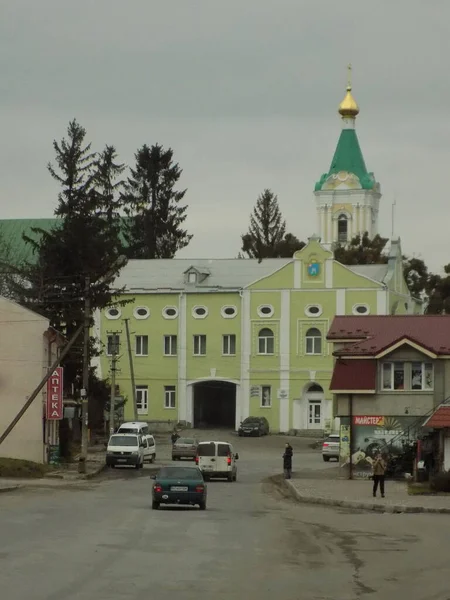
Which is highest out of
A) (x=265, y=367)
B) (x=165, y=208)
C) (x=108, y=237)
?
(x=165, y=208)

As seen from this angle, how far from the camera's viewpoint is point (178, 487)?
39844 millimetres

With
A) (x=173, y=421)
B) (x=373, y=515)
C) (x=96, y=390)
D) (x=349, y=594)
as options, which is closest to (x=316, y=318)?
(x=173, y=421)

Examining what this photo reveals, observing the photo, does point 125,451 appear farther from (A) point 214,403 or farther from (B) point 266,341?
(A) point 214,403

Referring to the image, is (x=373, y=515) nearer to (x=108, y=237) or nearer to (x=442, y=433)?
(x=442, y=433)

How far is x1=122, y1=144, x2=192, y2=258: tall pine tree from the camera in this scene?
127m

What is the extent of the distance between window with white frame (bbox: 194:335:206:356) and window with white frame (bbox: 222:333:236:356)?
1.49 m

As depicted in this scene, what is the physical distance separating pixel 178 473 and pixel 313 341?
6488cm

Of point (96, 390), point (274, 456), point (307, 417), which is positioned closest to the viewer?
point (274, 456)

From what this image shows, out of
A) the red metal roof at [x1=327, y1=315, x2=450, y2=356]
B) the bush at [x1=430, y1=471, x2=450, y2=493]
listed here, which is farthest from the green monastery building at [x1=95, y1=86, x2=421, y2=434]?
the bush at [x1=430, y1=471, x2=450, y2=493]

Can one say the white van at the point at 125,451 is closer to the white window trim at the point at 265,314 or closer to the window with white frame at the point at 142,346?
the white window trim at the point at 265,314

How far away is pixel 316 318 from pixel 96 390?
21195mm

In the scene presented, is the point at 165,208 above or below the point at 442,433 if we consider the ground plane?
above

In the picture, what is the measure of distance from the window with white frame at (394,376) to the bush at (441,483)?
42.8 feet

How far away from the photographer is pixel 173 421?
104938mm
